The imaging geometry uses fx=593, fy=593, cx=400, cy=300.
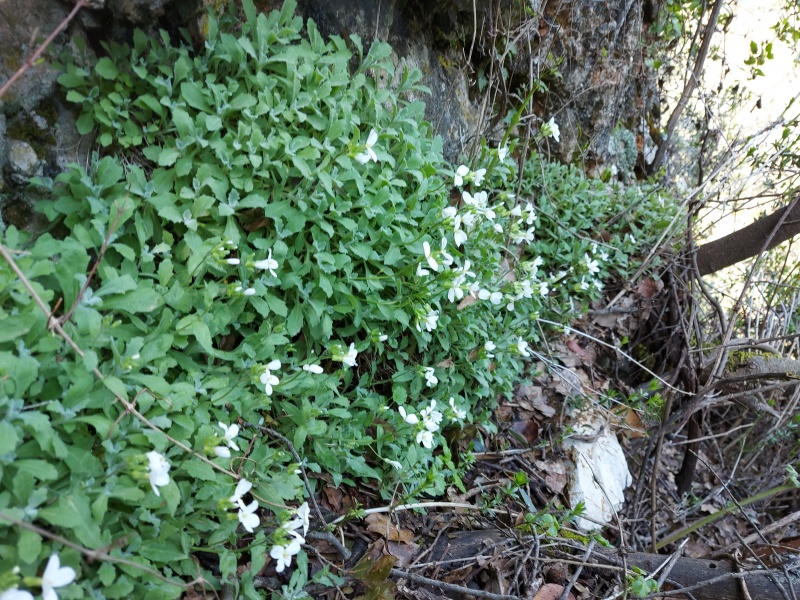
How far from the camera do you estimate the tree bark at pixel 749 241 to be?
13.2ft

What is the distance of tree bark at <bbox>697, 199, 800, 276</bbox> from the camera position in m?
4.02

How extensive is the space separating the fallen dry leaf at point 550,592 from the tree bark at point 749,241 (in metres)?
2.81

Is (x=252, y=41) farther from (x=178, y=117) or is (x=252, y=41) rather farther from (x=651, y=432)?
(x=651, y=432)

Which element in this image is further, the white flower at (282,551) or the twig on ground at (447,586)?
the twig on ground at (447,586)

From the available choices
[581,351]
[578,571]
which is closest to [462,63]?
[581,351]

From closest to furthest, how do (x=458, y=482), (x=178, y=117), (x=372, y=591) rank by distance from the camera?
(x=372, y=591), (x=178, y=117), (x=458, y=482)

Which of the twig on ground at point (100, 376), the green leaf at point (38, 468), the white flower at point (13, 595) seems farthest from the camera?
the twig on ground at point (100, 376)

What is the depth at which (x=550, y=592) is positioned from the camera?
8.25ft

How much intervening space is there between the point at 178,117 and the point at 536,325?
2465 mm

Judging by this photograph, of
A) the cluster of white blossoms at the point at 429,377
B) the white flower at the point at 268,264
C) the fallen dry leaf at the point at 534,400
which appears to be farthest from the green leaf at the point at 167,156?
the fallen dry leaf at the point at 534,400

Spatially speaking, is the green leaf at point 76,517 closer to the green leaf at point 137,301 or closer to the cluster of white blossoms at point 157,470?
the cluster of white blossoms at point 157,470

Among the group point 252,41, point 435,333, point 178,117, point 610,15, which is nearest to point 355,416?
point 435,333

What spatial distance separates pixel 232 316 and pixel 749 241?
376cm

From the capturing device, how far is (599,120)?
5.11 meters
